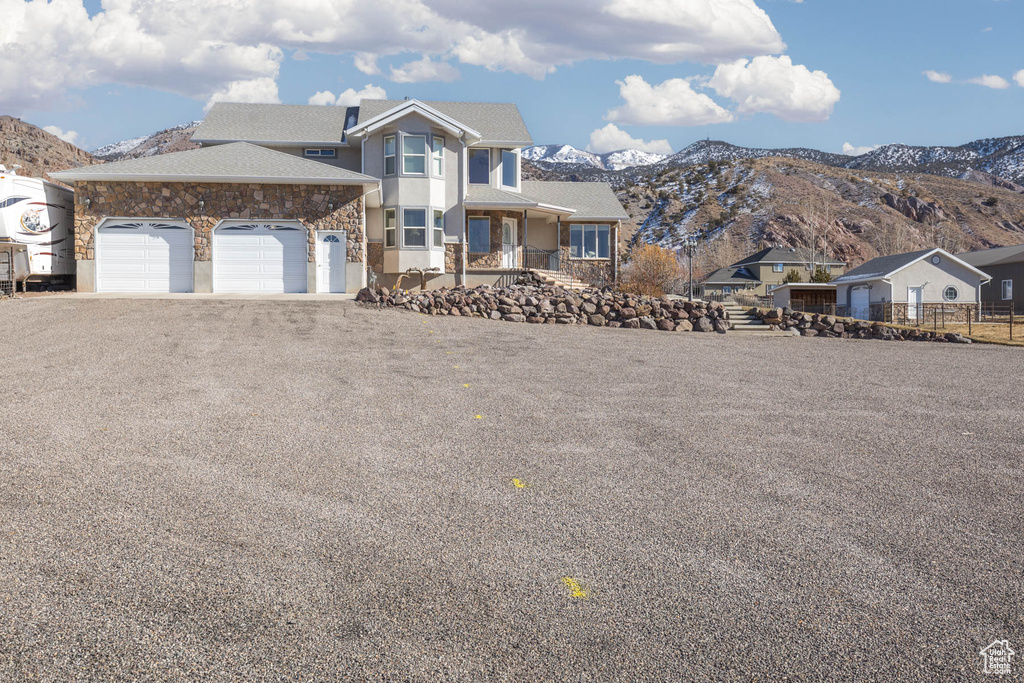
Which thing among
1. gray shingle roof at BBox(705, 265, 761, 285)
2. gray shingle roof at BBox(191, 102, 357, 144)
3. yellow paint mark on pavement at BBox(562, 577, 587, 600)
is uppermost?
gray shingle roof at BBox(191, 102, 357, 144)

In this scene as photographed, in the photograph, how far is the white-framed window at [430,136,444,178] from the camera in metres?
26.3

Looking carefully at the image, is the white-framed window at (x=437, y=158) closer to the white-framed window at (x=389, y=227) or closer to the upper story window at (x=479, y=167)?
the white-framed window at (x=389, y=227)

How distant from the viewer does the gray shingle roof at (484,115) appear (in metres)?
30.0

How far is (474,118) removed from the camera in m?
31.2

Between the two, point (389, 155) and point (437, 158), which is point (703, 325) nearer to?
point (437, 158)

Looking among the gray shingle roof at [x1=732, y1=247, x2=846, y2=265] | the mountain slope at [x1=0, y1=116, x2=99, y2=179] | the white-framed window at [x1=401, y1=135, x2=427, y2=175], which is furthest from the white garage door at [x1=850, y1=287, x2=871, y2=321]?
the mountain slope at [x1=0, y1=116, x2=99, y2=179]

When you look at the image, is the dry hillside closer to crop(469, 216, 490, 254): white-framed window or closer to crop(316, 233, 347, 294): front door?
crop(469, 216, 490, 254): white-framed window

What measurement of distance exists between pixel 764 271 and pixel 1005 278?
27.2 m

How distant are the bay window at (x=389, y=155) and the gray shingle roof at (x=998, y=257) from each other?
40.5m

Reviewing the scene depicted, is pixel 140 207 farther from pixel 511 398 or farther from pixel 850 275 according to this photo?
pixel 850 275

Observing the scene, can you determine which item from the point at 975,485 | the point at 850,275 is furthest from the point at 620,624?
the point at 850,275

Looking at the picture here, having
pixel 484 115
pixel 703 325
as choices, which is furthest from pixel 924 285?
pixel 484 115

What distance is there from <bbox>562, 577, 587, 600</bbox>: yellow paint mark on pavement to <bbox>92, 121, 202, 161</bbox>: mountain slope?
145 m

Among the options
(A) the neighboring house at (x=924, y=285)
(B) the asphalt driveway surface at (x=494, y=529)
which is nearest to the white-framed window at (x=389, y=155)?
(B) the asphalt driveway surface at (x=494, y=529)
